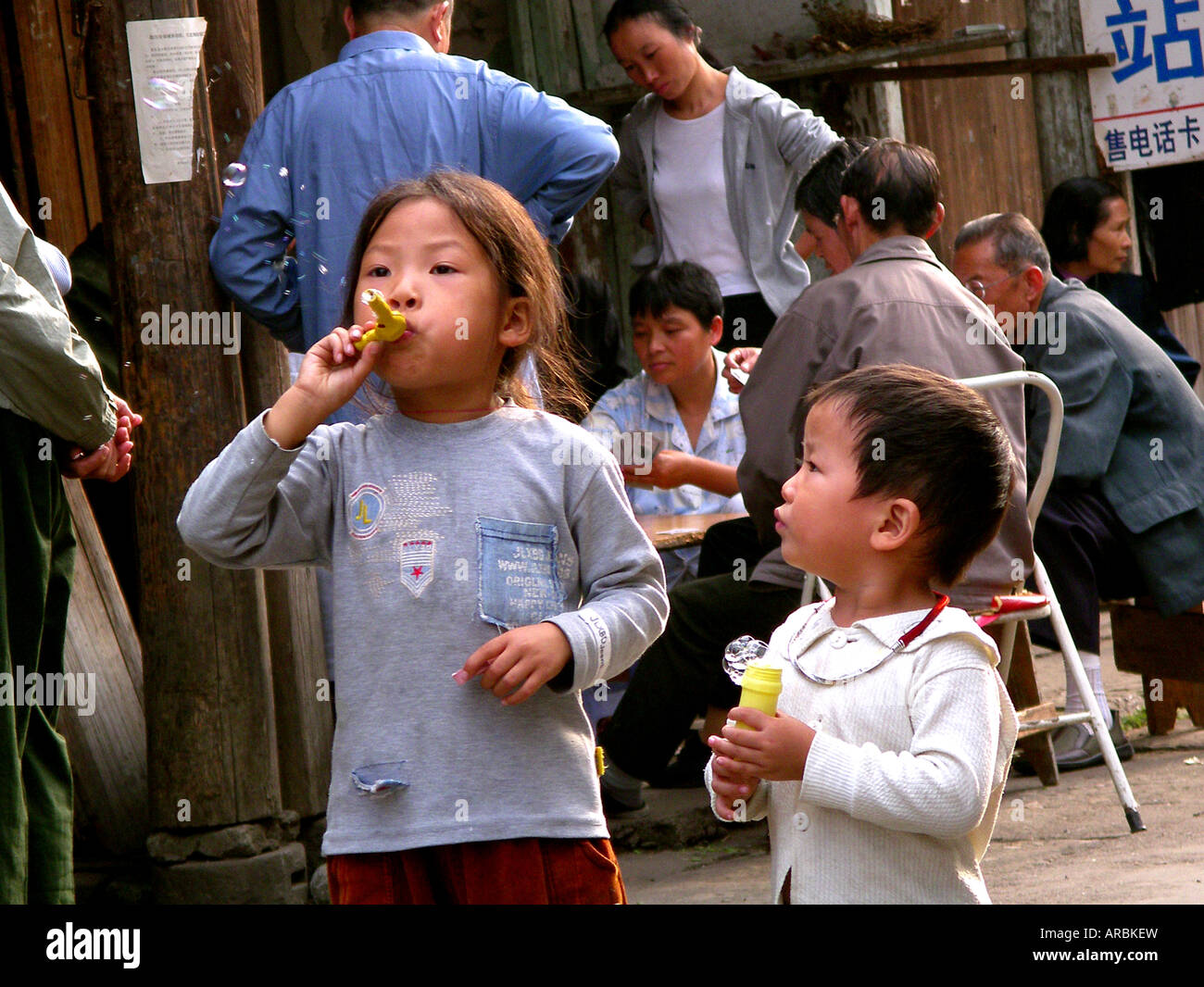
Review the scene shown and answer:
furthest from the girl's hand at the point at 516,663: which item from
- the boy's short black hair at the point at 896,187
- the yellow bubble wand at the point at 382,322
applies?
the boy's short black hair at the point at 896,187

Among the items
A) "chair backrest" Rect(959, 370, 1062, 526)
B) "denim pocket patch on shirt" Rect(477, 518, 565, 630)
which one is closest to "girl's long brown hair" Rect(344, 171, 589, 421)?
"denim pocket patch on shirt" Rect(477, 518, 565, 630)

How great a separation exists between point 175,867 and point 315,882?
0.36m

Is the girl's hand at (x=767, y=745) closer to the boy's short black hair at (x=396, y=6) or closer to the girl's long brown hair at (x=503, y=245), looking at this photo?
the girl's long brown hair at (x=503, y=245)

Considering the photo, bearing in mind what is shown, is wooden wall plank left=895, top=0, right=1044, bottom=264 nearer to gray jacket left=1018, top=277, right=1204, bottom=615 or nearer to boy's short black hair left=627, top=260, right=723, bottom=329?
gray jacket left=1018, top=277, right=1204, bottom=615

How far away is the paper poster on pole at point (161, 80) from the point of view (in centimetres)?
362

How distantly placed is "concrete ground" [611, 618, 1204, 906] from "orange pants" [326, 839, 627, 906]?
1.74 metres

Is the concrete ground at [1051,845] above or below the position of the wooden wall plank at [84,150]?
below

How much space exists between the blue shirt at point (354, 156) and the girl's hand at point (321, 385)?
152 cm

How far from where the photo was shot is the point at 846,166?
14.0ft

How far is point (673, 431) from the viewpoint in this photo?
524cm

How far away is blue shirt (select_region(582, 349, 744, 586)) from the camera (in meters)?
5.16

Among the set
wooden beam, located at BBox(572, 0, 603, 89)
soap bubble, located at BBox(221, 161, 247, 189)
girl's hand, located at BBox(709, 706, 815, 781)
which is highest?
wooden beam, located at BBox(572, 0, 603, 89)

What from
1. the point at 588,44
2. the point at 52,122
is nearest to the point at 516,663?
the point at 52,122
